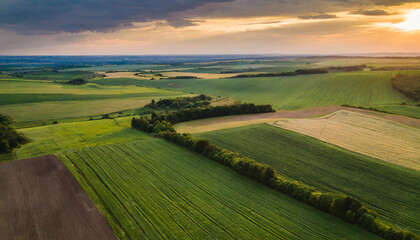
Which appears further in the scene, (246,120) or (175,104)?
(175,104)

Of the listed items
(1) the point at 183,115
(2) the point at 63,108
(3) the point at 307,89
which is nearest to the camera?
(1) the point at 183,115

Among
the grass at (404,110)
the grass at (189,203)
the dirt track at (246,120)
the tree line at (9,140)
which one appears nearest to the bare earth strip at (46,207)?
the grass at (189,203)

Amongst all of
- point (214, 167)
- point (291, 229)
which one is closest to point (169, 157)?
point (214, 167)

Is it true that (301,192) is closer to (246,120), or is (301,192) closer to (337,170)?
(337,170)

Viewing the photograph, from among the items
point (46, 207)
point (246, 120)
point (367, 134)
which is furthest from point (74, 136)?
point (367, 134)

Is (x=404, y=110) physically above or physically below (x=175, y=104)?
above

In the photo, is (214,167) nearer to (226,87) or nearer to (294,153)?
(294,153)

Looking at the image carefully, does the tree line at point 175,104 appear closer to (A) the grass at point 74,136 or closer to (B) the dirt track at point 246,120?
(B) the dirt track at point 246,120

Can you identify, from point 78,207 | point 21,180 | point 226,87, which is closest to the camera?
point 78,207
